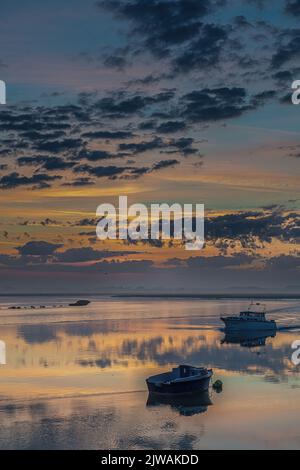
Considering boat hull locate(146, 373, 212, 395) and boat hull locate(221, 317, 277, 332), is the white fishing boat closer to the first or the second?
boat hull locate(221, 317, 277, 332)

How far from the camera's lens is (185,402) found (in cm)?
5553

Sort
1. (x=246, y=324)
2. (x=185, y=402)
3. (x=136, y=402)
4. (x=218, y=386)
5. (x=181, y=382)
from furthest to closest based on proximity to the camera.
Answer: (x=246, y=324) < (x=218, y=386) < (x=181, y=382) < (x=185, y=402) < (x=136, y=402)

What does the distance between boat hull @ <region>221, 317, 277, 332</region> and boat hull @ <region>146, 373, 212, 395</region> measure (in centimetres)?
6536

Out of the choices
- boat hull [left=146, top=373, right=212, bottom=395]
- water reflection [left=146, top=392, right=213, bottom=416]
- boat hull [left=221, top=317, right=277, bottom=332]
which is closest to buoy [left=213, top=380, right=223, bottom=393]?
boat hull [left=146, top=373, right=212, bottom=395]

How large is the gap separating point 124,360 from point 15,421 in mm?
35620

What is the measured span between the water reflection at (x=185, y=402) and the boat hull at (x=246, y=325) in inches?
2623

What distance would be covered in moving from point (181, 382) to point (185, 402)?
5.87 ft

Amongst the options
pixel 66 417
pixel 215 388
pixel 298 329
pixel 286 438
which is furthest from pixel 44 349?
pixel 298 329

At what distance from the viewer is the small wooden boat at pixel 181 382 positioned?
55.8m

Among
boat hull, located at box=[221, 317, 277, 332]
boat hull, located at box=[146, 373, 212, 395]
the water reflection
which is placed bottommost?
boat hull, located at box=[221, 317, 277, 332]

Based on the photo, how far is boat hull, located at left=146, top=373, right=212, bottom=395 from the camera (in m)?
55.7

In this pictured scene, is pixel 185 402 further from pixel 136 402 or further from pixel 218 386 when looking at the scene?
pixel 218 386

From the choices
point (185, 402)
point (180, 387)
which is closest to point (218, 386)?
point (180, 387)

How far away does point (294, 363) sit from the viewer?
80.6 m
